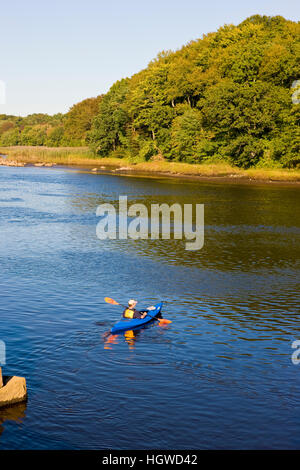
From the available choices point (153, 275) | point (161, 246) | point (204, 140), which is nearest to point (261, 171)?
point (204, 140)

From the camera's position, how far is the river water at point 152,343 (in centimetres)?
1661

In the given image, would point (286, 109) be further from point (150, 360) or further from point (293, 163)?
point (150, 360)

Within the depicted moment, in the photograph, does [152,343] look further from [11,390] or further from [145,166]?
[145,166]

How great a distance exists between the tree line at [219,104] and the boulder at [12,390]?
8971cm

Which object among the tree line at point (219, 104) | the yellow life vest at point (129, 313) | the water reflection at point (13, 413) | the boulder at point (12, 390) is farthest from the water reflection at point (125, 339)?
the tree line at point (219, 104)

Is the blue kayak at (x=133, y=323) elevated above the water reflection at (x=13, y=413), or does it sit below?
above

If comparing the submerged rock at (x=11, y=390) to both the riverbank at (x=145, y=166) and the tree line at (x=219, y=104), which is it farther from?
the riverbank at (x=145, y=166)

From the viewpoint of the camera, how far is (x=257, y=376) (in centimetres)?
2039

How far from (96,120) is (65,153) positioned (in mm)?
15267

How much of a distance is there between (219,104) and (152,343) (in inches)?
3523

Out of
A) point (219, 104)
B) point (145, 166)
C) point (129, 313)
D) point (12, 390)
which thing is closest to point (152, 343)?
point (129, 313)

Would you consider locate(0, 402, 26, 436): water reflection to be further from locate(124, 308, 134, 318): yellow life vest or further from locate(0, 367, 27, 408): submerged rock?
locate(124, 308, 134, 318): yellow life vest

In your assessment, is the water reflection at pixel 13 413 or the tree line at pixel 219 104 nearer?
the water reflection at pixel 13 413

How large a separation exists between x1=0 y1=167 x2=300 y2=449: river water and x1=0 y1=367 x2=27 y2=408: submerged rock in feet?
1.14
